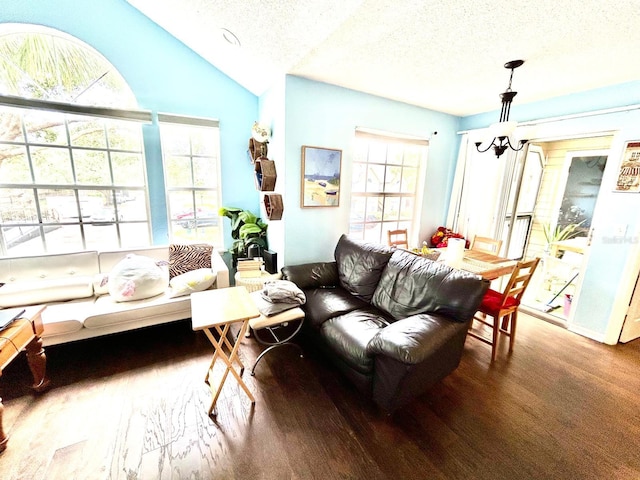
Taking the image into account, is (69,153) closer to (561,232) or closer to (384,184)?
(384,184)

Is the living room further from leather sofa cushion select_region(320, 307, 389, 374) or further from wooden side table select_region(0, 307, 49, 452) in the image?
leather sofa cushion select_region(320, 307, 389, 374)

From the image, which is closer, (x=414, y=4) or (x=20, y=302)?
(x=414, y=4)

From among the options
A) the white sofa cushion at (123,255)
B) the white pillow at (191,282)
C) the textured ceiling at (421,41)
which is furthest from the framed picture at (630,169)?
the white sofa cushion at (123,255)

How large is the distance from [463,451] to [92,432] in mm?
2143

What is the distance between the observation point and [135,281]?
7.32 feet

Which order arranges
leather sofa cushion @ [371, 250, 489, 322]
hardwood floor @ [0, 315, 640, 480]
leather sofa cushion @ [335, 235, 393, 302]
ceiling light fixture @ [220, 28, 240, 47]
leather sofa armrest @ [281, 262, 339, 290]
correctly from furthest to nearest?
1. leather sofa armrest @ [281, 262, 339, 290]
2. leather sofa cushion @ [335, 235, 393, 302]
3. ceiling light fixture @ [220, 28, 240, 47]
4. leather sofa cushion @ [371, 250, 489, 322]
5. hardwood floor @ [0, 315, 640, 480]

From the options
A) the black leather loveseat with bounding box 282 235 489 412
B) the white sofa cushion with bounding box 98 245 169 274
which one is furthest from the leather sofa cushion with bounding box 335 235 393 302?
the white sofa cushion with bounding box 98 245 169 274

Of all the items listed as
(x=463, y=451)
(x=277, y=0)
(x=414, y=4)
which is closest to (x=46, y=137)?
(x=277, y=0)

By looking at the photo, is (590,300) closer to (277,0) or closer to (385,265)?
(385,265)

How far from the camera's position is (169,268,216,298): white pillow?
2348 millimetres

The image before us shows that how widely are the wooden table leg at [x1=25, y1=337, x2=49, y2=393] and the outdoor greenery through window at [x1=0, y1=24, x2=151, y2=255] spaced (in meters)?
1.31

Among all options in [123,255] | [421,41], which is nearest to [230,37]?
[421,41]

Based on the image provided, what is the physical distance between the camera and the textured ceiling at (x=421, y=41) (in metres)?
1.51

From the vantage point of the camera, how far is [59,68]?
7.89 feet
